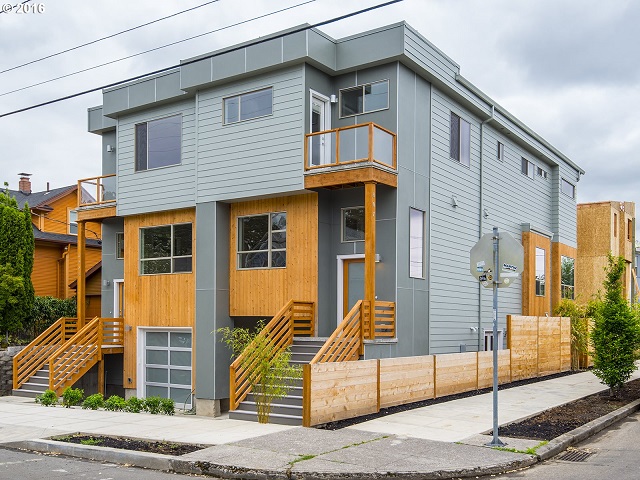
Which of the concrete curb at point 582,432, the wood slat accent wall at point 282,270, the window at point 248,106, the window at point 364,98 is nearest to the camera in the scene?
the concrete curb at point 582,432

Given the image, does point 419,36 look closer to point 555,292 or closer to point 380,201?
point 380,201

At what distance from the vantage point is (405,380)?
14438 mm

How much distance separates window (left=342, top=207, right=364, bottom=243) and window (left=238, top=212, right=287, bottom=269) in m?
1.59

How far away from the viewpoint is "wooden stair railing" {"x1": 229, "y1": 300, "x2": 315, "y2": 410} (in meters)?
13.8

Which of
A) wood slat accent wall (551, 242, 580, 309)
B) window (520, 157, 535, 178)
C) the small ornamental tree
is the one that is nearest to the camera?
the small ornamental tree

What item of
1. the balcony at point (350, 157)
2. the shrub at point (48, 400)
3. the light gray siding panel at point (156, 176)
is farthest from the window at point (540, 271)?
the shrub at point (48, 400)

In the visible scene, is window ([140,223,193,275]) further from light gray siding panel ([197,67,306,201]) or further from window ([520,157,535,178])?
window ([520,157,535,178])

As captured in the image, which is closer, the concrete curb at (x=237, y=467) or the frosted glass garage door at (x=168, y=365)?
the concrete curb at (x=237, y=467)

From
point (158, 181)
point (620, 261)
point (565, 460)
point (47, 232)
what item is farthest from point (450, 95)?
point (47, 232)

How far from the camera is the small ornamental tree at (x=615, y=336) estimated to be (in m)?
15.7

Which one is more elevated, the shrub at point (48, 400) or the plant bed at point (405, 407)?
the plant bed at point (405, 407)

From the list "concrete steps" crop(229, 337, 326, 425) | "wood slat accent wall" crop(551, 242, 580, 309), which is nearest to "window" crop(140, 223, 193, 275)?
"concrete steps" crop(229, 337, 326, 425)

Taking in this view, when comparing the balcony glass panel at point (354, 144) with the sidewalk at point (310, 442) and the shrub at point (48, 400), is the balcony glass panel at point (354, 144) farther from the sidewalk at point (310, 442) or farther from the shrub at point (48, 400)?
the shrub at point (48, 400)

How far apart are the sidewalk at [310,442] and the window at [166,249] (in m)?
6.54
